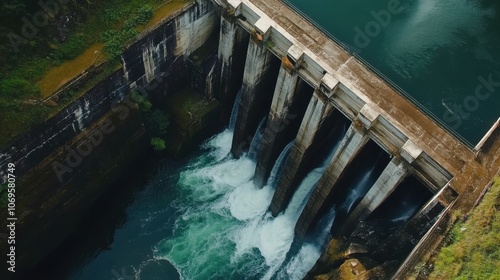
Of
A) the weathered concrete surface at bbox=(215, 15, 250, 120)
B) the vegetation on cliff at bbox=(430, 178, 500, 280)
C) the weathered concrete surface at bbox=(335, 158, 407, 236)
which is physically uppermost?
the weathered concrete surface at bbox=(215, 15, 250, 120)

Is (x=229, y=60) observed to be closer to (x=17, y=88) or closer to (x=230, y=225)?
(x=230, y=225)

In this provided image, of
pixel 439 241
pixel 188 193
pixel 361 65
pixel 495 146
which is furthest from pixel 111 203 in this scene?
pixel 495 146

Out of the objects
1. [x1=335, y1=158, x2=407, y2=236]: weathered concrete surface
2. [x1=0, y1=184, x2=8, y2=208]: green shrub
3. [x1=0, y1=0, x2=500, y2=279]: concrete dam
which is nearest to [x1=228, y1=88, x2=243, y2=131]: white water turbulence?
[x1=0, y1=0, x2=500, y2=279]: concrete dam

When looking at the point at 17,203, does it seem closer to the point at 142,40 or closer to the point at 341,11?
the point at 142,40

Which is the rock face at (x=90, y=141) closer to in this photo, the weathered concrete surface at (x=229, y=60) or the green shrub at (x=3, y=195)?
the green shrub at (x=3, y=195)

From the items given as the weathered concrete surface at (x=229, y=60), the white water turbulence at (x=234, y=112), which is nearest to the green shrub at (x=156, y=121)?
the weathered concrete surface at (x=229, y=60)

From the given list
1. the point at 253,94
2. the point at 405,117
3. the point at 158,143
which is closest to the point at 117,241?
the point at 158,143

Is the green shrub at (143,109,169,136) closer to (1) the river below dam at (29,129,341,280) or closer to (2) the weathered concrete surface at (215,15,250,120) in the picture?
(1) the river below dam at (29,129,341,280)
